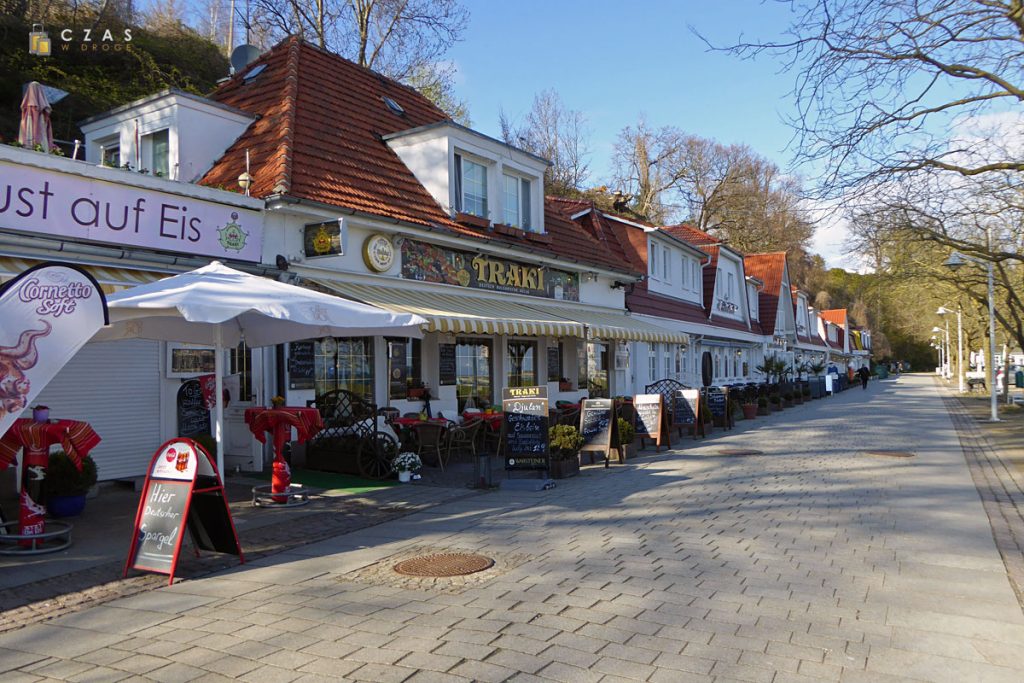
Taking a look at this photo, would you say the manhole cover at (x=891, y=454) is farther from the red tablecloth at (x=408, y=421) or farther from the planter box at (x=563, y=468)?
the red tablecloth at (x=408, y=421)

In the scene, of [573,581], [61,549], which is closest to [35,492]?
[61,549]

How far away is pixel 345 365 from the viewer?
12.4m

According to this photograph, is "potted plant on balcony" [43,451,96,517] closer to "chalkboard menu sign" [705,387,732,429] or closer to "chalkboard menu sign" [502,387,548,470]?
"chalkboard menu sign" [502,387,548,470]

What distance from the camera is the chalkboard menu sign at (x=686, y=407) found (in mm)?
16766

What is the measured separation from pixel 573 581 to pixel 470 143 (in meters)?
10.9

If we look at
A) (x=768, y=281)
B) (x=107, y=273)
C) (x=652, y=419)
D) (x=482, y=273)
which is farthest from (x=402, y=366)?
(x=768, y=281)

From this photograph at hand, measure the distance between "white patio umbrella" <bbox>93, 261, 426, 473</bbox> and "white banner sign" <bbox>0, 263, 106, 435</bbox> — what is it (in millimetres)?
349

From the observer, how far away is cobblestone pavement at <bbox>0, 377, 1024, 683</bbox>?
164 inches

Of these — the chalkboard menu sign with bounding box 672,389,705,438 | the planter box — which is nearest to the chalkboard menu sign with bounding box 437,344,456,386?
the planter box

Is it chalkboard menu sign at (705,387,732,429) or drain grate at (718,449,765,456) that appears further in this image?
chalkboard menu sign at (705,387,732,429)

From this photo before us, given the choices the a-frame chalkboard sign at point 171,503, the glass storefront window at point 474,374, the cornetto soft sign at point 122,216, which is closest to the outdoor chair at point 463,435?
the glass storefront window at point 474,374

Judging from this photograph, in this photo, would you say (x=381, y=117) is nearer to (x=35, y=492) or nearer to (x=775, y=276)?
(x=35, y=492)

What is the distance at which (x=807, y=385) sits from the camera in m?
36.8

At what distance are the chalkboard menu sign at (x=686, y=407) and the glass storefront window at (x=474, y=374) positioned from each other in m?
4.16
